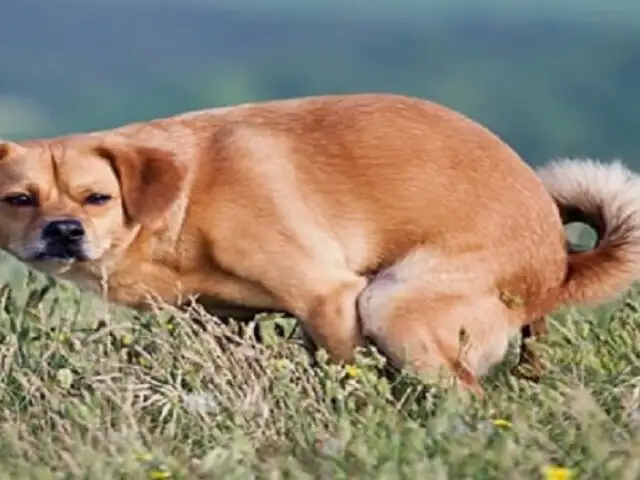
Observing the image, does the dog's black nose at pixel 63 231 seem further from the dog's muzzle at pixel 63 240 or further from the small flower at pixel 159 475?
the small flower at pixel 159 475

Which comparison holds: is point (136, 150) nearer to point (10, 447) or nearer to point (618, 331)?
point (10, 447)

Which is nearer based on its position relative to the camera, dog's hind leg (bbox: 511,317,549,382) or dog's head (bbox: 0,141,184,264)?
dog's head (bbox: 0,141,184,264)

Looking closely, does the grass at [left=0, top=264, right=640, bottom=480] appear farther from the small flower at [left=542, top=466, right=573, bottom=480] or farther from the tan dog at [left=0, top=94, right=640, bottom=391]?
the tan dog at [left=0, top=94, right=640, bottom=391]

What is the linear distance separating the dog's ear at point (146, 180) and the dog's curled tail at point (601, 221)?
5.01ft

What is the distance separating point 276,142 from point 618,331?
155 centimetres

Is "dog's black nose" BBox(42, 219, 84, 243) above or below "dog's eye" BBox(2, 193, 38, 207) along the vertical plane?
below

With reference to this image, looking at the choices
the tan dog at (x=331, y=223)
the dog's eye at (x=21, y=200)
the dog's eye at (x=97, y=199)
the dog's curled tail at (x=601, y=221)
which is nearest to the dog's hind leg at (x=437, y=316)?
the tan dog at (x=331, y=223)

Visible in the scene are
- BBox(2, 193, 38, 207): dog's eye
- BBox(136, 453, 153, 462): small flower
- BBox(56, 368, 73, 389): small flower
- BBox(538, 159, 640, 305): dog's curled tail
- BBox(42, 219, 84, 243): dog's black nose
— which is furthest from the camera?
BBox(538, 159, 640, 305): dog's curled tail

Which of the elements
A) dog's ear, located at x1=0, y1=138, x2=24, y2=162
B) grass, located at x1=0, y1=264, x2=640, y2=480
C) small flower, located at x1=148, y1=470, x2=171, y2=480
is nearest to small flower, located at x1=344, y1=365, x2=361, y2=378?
grass, located at x1=0, y1=264, x2=640, y2=480

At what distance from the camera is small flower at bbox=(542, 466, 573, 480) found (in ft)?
13.5

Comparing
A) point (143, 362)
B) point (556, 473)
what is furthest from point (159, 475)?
point (143, 362)

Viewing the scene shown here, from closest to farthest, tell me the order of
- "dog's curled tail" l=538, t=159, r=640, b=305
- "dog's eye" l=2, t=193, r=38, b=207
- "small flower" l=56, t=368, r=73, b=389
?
"small flower" l=56, t=368, r=73, b=389, "dog's eye" l=2, t=193, r=38, b=207, "dog's curled tail" l=538, t=159, r=640, b=305

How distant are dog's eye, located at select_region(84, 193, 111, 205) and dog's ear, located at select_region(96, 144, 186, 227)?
0.06 metres

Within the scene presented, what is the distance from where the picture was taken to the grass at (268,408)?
444 centimetres
